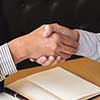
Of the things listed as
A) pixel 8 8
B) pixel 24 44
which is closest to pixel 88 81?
pixel 24 44

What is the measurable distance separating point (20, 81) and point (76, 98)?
26 cm

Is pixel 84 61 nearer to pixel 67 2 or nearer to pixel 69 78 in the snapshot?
pixel 69 78

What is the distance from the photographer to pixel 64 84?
4.04 feet

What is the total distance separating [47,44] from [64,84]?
203 millimetres

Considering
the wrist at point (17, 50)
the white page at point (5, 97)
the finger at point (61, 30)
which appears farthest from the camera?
the finger at point (61, 30)

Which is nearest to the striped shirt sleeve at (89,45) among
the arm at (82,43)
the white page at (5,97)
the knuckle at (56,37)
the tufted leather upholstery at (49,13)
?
the arm at (82,43)

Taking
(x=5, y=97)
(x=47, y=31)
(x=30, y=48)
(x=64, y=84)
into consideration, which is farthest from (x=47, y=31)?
(x=5, y=97)

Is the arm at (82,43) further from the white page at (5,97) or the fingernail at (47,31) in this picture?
the white page at (5,97)

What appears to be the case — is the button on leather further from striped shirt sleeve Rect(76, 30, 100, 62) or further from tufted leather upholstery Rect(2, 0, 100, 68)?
striped shirt sleeve Rect(76, 30, 100, 62)

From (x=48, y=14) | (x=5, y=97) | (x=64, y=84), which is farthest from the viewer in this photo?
(x=48, y=14)

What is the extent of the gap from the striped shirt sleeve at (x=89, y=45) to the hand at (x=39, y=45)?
0.12 ft

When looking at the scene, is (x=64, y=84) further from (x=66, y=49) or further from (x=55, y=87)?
(x=66, y=49)

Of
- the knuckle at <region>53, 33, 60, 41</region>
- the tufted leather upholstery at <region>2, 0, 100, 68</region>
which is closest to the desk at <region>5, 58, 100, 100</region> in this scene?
the knuckle at <region>53, 33, 60, 41</region>

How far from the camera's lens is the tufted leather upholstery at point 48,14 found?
A: 1849 millimetres
